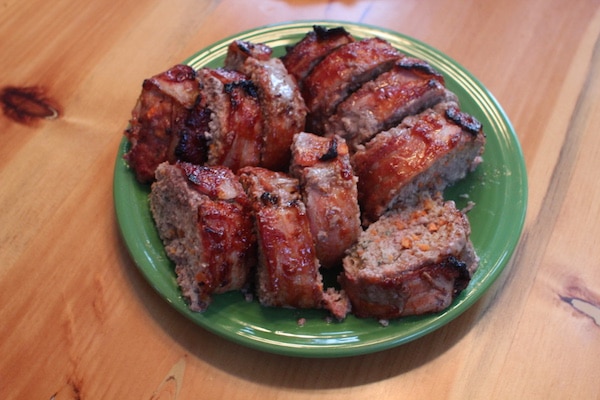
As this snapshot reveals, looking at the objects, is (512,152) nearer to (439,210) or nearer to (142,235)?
(439,210)

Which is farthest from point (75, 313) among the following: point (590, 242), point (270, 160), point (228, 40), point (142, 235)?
point (590, 242)

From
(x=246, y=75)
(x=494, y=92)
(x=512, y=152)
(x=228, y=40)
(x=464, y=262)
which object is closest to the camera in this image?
(x=464, y=262)

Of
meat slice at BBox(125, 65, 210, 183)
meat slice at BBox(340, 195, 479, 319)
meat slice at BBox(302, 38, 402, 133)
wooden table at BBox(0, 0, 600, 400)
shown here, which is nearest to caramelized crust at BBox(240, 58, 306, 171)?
meat slice at BBox(302, 38, 402, 133)

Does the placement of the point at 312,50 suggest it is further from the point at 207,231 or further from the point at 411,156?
the point at 207,231

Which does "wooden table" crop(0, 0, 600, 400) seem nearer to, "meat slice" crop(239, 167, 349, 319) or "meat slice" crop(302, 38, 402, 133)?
"meat slice" crop(239, 167, 349, 319)

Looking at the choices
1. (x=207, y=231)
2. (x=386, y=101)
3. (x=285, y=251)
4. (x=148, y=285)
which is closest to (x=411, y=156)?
(x=386, y=101)
